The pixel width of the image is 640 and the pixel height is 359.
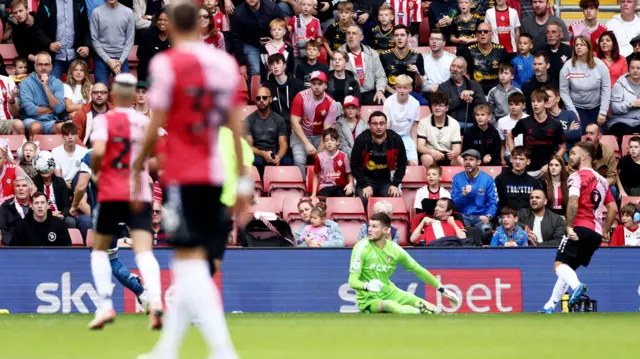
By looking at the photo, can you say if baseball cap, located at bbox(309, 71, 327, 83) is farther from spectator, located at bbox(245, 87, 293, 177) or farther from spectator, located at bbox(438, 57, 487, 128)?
spectator, located at bbox(438, 57, 487, 128)

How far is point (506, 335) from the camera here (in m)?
10.1

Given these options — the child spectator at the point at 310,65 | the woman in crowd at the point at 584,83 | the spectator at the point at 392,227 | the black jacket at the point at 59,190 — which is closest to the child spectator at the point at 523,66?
the woman in crowd at the point at 584,83

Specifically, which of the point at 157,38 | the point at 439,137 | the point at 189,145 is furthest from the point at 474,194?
A: the point at 189,145

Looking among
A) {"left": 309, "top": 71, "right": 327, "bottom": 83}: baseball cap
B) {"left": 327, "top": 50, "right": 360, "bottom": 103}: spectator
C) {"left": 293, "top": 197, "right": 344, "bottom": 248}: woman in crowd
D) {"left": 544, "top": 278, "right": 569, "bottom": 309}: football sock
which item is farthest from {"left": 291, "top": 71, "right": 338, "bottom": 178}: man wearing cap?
{"left": 544, "top": 278, "right": 569, "bottom": 309}: football sock

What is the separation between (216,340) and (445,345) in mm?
3305

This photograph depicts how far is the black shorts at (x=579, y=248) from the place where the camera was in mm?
13547

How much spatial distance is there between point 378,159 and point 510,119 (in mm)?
2404

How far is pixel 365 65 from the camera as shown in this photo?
18312 mm

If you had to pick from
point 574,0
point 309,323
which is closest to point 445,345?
point 309,323

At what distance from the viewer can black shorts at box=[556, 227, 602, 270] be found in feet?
44.4

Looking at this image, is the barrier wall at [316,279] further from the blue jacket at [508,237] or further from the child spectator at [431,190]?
the child spectator at [431,190]

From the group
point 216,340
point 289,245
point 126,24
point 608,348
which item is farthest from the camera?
point 126,24

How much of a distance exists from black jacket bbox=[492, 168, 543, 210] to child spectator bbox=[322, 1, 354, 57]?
11.8ft

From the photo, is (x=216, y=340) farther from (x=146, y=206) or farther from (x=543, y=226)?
(x=543, y=226)
